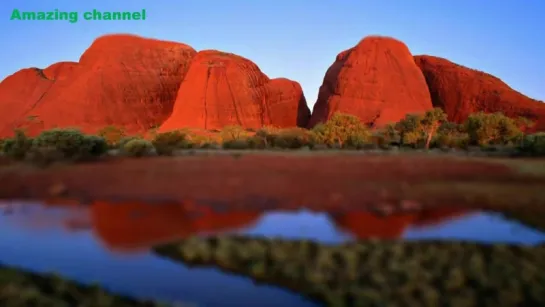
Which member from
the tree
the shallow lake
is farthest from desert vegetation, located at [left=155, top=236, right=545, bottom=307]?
the tree

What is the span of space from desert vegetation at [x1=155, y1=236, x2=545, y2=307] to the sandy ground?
4242 millimetres

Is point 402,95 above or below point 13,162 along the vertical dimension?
above

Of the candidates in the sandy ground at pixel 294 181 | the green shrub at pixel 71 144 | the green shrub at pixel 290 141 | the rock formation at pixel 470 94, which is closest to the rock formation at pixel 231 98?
the green shrub at pixel 290 141

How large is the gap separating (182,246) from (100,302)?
2.72 m

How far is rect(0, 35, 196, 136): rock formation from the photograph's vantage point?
1911 inches

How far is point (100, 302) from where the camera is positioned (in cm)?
607

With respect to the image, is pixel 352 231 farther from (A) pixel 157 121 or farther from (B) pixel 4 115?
(B) pixel 4 115

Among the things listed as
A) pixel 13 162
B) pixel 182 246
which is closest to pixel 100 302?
pixel 182 246

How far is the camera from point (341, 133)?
33.6 m

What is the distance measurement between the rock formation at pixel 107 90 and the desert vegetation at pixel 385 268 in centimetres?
4291

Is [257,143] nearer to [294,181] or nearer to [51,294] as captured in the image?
[294,181]

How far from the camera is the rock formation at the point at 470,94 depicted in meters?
43.0

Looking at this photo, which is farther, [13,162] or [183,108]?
[183,108]

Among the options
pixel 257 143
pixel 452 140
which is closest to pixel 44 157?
pixel 257 143
